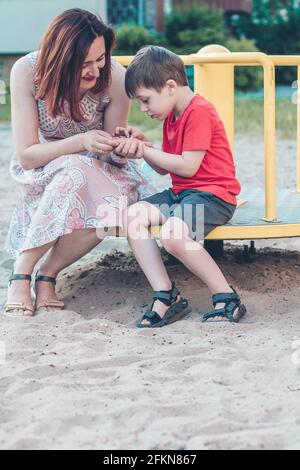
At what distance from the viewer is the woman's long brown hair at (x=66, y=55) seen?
3693 millimetres

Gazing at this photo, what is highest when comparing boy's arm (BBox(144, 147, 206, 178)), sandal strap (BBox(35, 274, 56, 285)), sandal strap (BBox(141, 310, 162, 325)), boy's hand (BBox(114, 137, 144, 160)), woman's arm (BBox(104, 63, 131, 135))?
woman's arm (BBox(104, 63, 131, 135))

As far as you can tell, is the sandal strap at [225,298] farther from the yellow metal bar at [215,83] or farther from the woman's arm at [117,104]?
the yellow metal bar at [215,83]

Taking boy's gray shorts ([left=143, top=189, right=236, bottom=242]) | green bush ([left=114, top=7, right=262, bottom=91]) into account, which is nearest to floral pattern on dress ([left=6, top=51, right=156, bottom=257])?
boy's gray shorts ([left=143, top=189, right=236, bottom=242])

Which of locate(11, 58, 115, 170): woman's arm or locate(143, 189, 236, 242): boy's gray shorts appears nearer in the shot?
locate(143, 189, 236, 242): boy's gray shorts

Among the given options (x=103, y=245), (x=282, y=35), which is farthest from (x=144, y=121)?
(x=282, y=35)

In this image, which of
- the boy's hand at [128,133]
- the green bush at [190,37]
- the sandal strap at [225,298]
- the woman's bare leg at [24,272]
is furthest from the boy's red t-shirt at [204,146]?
the green bush at [190,37]

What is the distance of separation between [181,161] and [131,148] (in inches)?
8.3

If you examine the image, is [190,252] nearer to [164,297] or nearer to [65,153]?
[164,297]

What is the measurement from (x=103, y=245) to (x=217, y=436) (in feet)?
8.91

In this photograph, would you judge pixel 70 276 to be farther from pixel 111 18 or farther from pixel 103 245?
pixel 111 18

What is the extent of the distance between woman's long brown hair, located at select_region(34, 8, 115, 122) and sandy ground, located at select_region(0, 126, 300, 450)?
2.92ft

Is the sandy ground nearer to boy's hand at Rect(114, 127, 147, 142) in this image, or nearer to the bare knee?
the bare knee

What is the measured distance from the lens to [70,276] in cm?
438

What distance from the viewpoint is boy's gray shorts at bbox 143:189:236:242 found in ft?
11.9
